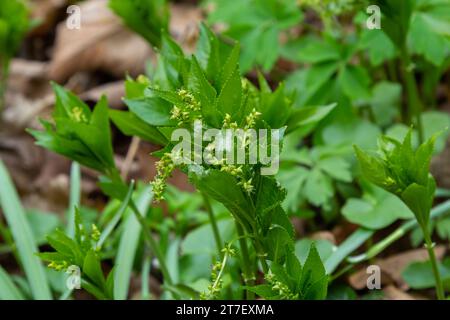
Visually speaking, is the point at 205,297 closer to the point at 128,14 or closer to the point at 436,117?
the point at 128,14

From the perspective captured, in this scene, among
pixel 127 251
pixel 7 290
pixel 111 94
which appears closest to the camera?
pixel 7 290

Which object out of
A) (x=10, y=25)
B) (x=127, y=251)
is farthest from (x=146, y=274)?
(x=10, y=25)

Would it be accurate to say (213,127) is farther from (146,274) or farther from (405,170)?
(146,274)

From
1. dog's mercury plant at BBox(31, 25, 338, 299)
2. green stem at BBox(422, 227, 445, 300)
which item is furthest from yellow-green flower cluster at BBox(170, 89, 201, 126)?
green stem at BBox(422, 227, 445, 300)

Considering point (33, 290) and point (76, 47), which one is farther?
point (76, 47)

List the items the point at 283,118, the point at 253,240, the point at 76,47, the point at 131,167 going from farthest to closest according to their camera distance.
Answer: the point at 76,47 → the point at 131,167 → the point at 283,118 → the point at 253,240

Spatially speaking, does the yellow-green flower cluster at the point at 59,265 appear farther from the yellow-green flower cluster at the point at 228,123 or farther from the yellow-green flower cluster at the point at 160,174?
the yellow-green flower cluster at the point at 228,123
